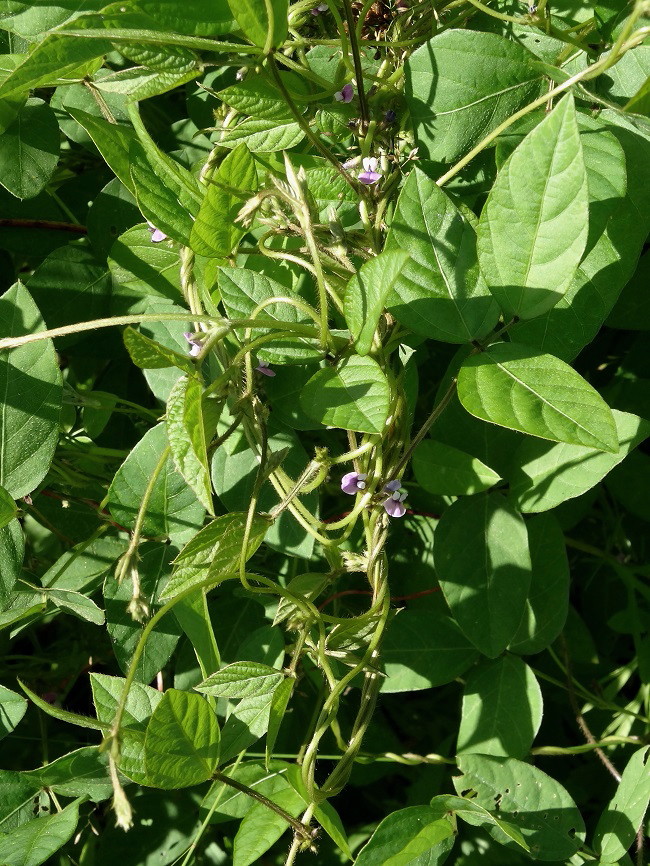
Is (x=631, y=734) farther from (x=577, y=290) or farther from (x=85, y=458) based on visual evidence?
(x=85, y=458)

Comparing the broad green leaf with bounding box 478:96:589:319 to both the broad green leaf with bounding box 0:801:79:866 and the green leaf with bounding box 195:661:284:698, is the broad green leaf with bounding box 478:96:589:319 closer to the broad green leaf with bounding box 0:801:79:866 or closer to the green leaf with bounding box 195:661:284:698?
the green leaf with bounding box 195:661:284:698

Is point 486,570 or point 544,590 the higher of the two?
point 486,570

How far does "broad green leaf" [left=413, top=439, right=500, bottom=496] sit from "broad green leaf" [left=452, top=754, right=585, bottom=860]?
1.10ft

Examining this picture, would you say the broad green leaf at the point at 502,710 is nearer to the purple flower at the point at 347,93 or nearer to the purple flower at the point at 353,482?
the purple flower at the point at 353,482

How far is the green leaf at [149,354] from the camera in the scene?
684 mm

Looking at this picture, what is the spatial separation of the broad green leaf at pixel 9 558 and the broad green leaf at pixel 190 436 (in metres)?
0.37

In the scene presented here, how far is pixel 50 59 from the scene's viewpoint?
68cm

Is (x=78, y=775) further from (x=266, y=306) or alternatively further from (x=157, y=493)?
(x=266, y=306)

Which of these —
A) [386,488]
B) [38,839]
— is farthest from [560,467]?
[38,839]

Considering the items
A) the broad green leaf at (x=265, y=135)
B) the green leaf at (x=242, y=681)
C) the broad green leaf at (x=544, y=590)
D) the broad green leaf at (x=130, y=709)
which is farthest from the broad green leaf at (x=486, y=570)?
the broad green leaf at (x=265, y=135)

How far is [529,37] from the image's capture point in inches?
37.2

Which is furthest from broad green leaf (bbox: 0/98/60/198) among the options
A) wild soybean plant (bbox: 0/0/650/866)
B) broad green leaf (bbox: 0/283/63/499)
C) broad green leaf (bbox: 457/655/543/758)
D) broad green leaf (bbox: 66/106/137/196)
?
broad green leaf (bbox: 457/655/543/758)

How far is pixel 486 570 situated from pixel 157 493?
1.32 ft

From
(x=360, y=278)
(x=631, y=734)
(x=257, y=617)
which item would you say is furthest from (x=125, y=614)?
(x=631, y=734)
